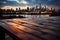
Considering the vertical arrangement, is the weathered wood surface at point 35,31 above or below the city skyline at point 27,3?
below

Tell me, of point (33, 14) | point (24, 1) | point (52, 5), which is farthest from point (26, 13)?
point (52, 5)

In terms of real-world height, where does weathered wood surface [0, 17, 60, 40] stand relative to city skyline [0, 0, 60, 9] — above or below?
below

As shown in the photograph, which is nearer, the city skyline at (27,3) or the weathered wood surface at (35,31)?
the weathered wood surface at (35,31)

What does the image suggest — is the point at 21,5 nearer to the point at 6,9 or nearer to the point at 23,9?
the point at 23,9

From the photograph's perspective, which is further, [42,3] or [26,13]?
[42,3]

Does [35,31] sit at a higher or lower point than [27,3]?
lower

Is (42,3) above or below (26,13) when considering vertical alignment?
above

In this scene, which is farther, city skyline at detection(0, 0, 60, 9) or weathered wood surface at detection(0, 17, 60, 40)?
city skyline at detection(0, 0, 60, 9)

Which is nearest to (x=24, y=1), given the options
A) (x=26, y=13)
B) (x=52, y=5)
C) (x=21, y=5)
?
(x=21, y=5)

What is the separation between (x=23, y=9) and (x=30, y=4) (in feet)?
1.96

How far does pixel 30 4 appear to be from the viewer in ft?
31.2

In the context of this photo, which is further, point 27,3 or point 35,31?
point 27,3

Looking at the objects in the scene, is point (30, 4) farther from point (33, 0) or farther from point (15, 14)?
point (15, 14)

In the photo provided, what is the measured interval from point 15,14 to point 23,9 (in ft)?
2.58
